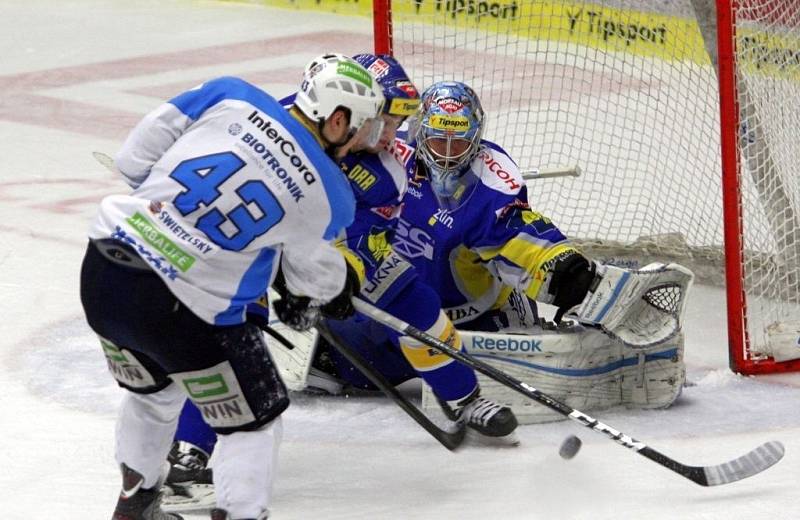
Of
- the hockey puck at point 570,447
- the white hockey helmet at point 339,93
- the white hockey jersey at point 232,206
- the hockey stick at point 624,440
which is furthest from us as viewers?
the hockey puck at point 570,447

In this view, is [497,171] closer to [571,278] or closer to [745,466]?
[571,278]

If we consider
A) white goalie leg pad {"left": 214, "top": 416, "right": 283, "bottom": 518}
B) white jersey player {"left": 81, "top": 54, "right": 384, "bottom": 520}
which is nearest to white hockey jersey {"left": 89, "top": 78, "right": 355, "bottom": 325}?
white jersey player {"left": 81, "top": 54, "right": 384, "bottom": 520}

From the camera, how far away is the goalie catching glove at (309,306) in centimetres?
363

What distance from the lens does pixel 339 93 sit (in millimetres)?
3371

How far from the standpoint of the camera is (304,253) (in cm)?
332

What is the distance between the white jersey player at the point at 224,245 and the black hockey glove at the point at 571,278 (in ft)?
3.49

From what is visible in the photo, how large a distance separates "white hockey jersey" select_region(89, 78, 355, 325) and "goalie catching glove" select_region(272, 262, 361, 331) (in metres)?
0.28

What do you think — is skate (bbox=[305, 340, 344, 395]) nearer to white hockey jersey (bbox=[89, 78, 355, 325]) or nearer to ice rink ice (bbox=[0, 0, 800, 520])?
ice rink ice (bbox=[0, 0, 800, 520])

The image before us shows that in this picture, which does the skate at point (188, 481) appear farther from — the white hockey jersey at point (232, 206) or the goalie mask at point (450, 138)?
the goalie mask at point (450, 138)

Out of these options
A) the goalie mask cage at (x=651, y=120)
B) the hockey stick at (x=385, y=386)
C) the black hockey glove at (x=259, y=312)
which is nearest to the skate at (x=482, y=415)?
the hockey stick at (x=385, y=386)

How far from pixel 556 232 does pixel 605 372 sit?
1.31 ft

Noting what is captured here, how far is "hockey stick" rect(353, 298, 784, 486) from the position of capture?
3.79m

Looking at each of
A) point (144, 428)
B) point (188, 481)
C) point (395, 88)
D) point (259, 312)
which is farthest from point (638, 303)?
point (144, 428)

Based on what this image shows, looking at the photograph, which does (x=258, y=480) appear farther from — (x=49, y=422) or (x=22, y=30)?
(x=22, y=30)
